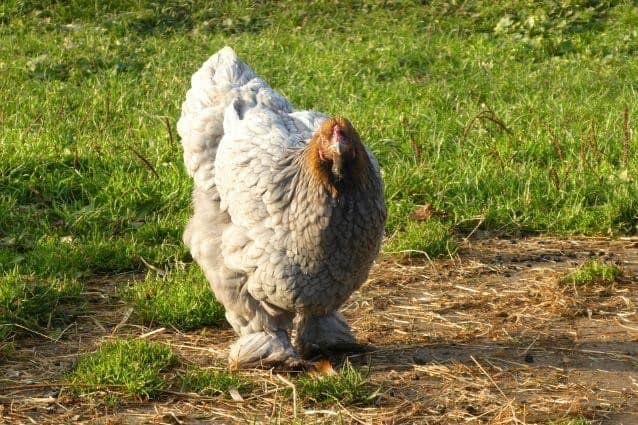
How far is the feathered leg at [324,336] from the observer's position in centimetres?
481

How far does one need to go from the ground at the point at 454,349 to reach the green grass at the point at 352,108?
37cm

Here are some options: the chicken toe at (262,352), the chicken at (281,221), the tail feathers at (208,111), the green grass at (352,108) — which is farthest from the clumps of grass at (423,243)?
the chicken toe at (262,352)

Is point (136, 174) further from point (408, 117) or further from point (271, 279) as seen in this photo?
point (271, 279)

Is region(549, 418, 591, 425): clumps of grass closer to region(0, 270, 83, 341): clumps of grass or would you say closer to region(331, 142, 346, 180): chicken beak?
region(331, 142, 346, 180): chicken beak

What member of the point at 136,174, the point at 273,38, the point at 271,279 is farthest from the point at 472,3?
the point at 271,279

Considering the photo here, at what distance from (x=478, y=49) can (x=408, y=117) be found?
7.84 feet

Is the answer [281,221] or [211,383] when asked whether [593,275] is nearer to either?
[281,221]

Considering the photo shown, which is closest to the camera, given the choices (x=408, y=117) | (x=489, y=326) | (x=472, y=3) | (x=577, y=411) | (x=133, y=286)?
(x=577, y=411)

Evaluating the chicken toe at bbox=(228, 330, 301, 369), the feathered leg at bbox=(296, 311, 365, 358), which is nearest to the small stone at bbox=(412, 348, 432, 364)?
the feathered leg at bbox=(296, 311, 365, 358)

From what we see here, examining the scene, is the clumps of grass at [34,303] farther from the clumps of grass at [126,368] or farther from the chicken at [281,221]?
the chicken at [281,221]

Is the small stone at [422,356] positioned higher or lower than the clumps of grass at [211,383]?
lower

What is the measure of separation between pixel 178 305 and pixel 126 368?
30.7 inches

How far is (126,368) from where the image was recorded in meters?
4.52

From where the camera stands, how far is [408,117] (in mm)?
7969
